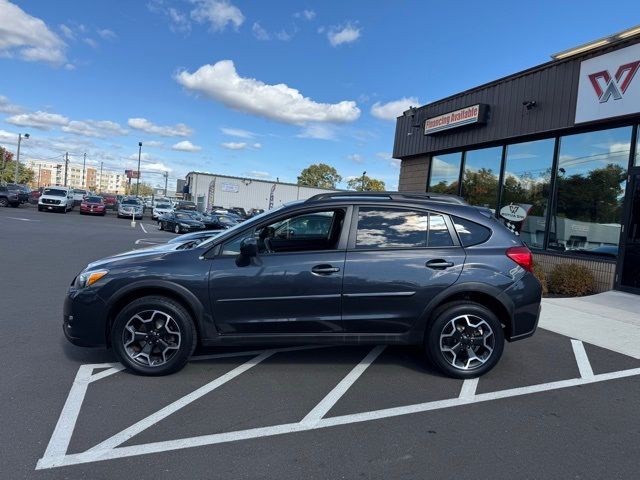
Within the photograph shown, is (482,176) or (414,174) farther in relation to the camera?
(414,174)

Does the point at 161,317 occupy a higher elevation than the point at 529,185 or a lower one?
lower

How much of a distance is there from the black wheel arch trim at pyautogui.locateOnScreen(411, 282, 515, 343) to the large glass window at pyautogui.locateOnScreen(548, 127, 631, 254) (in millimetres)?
6467

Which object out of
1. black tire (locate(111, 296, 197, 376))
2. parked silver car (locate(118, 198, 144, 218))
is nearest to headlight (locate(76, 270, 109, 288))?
black tire (locate(111, 296, 197, 376))

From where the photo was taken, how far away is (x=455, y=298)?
4449 millimetres

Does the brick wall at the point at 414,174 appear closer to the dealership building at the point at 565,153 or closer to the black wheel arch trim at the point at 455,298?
the dealership building at the point at 565,153

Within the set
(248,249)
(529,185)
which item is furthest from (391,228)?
(529,185)

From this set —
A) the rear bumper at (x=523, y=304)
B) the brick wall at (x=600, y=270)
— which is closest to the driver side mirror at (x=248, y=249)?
the rear bumper at (x=523, y=304)

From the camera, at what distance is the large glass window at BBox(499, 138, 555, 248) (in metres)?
11.1

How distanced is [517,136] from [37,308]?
10588 mm

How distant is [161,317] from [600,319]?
252 inches

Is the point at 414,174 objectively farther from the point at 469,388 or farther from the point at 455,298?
the point at 469,388

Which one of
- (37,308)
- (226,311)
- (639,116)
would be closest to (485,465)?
(226,311)

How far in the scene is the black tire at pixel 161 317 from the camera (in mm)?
4176

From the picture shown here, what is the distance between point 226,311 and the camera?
4.20 m
